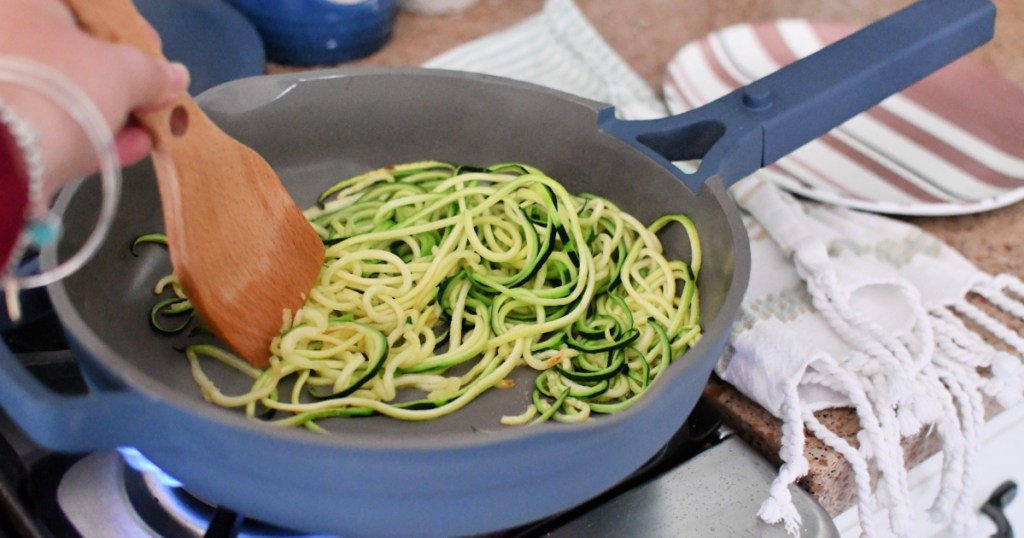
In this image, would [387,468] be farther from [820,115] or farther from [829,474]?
[820,115]

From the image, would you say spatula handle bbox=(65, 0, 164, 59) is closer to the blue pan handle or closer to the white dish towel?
the blue pan handle

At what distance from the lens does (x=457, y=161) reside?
3.40 ft

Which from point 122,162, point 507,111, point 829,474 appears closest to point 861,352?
point 829,474

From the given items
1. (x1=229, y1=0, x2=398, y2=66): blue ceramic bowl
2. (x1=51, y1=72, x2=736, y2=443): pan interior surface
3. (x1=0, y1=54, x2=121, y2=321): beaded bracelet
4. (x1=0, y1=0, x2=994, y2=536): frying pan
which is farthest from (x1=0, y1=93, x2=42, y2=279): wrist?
(x1=229, y1=0, x2=398, y2=66): blue ceramic bowl

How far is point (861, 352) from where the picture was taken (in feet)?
2.85

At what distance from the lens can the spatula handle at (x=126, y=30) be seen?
2.18 ft

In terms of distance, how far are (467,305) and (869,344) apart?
1.20ft

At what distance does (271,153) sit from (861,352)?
619mm

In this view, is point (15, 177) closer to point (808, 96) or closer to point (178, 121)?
point (178, 121)

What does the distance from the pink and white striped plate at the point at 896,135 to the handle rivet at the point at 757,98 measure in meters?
0.23


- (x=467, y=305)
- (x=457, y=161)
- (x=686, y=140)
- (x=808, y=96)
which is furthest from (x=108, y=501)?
(x=808, y=96)

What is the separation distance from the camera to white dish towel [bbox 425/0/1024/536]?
81cm

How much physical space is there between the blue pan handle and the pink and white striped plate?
194 mm

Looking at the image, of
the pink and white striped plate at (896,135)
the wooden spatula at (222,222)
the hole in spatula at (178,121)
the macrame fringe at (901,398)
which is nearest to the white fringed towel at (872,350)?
the macrame fringe at (901,398)
